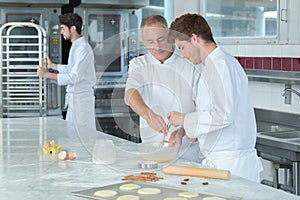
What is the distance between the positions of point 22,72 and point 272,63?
2.85 m

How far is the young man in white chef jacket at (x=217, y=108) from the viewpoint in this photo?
8.56ft

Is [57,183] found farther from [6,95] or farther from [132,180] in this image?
[6,95]

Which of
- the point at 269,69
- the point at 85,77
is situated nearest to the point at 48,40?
the point at 85,77

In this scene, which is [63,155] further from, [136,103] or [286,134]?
[286,134]

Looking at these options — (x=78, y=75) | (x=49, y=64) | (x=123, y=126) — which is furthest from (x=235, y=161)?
(x=49, y=64)

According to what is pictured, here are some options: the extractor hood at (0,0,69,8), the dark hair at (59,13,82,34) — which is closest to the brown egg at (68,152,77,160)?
the dark hair at (59,13,82,34)

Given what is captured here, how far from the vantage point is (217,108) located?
8.48 feet

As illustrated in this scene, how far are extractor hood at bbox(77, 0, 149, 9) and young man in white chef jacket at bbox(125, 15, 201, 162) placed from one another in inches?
115

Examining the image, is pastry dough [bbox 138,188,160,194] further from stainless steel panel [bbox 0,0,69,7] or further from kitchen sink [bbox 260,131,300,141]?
stainless steel panel [bbox 0,0,69,7]

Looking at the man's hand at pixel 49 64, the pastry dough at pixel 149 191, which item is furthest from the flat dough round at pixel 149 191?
the man's hand at pixel 49 64

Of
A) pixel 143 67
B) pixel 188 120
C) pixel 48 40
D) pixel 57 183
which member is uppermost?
pixel 48 40

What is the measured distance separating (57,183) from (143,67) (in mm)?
1321

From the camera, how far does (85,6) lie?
20.0 ft

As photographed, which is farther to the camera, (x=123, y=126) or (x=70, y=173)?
(x=123, y=126)
